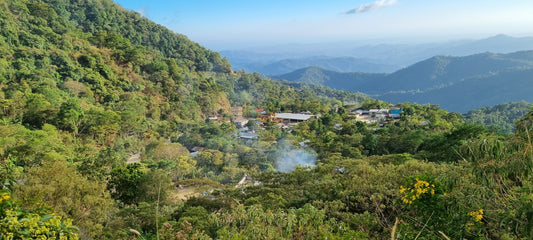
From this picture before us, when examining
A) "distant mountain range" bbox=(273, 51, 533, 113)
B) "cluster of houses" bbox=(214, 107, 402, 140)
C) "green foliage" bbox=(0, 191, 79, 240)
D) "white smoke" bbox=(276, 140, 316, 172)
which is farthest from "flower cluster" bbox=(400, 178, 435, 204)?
"distant mountain range" bbox=(273, 51, 533, 113)

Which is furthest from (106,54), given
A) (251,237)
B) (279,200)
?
(251,237)

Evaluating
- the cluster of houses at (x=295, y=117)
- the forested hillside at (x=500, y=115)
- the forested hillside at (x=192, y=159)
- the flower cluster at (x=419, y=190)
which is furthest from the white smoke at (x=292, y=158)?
the forested hillside at (x=500, y=115)

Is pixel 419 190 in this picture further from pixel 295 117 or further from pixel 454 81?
pixel 454 81

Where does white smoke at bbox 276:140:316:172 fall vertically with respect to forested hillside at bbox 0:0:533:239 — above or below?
below

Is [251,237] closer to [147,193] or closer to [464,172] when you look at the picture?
[464,172]

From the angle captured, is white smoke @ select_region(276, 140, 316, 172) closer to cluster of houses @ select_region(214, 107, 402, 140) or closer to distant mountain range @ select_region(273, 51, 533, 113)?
cluster of houses @ select_region(214, 107, 402, 140)

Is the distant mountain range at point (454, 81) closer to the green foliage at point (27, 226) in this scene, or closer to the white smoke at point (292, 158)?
the white smoke at point (292, 158)
